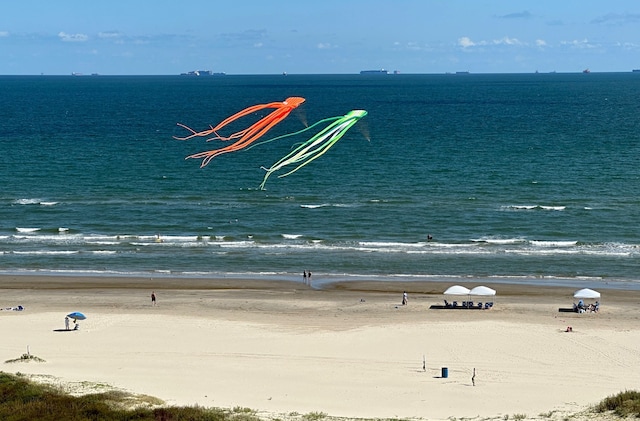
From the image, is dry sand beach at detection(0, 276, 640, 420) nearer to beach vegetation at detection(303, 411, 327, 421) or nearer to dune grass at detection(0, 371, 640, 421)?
beach vegetation at detection(303, 411, 327, 421)

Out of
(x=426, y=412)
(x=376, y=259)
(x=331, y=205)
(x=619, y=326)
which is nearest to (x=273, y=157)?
(x=331, y=205)

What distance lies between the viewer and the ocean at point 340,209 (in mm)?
55594

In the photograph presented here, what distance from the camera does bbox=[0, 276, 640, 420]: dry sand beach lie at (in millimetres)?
31312

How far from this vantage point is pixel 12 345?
1508 inches

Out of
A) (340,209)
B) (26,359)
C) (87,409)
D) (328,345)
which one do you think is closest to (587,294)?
(328,345)

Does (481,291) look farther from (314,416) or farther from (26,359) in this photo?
(26,359)

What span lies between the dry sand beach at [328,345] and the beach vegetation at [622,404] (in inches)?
35.0

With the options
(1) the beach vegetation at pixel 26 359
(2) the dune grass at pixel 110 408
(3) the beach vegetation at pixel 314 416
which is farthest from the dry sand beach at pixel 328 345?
(2) the dune grass at pixel 110 408

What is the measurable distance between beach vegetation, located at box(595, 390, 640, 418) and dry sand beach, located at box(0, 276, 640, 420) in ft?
2.92

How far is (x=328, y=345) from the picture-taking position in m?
38.5

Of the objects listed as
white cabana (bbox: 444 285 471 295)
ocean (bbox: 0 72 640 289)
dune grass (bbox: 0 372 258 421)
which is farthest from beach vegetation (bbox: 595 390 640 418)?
white cabana (bbox: 444 285 471 295)

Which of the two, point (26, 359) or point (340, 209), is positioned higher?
point (340, 209)

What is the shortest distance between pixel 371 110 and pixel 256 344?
144118 millimetres

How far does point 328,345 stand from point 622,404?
1338 cm
